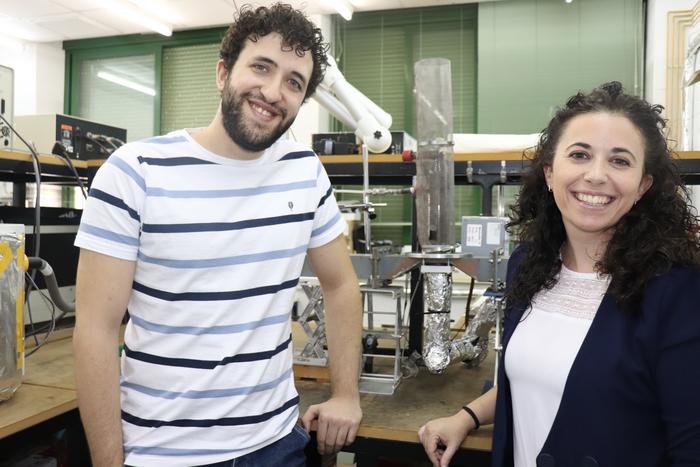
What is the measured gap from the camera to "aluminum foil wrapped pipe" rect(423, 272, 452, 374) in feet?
4.33

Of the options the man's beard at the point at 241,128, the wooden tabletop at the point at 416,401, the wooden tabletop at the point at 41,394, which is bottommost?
the wooden tabletop at the point at 416,401

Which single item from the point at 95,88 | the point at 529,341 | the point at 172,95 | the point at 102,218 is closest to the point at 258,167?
the point at 102,218

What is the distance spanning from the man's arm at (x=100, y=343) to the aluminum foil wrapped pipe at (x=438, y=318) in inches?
27.5

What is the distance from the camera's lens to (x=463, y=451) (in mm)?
1090

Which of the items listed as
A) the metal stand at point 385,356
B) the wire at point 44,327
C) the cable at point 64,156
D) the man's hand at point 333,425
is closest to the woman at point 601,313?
the man's hand at point 333,425

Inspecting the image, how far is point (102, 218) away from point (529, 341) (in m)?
0.76

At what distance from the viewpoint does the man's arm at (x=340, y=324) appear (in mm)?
1135

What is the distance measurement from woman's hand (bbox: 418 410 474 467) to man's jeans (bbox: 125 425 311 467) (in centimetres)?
23

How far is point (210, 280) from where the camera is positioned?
3.19ft

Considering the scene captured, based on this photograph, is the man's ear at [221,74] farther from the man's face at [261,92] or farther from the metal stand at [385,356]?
the metal stand at [385,356]

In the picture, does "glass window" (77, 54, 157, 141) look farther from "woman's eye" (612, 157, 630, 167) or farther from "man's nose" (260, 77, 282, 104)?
"woman's eye" (612, 157, 630, 167)

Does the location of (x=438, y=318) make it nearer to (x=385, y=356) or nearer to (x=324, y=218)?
(x=385, y=356)

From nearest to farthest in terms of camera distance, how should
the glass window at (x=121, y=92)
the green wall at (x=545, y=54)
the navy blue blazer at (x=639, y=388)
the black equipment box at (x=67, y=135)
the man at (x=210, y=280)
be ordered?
the navy blue blazer at (x=639, y=388) < the man at (x=210, y=280) < the black equipment box at (x=67, y=135) < the green wall at (x=545, y=54) < the glass window at (x=121, y=92)

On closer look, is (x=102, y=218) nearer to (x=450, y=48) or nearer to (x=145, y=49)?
(x=450, y=48)
